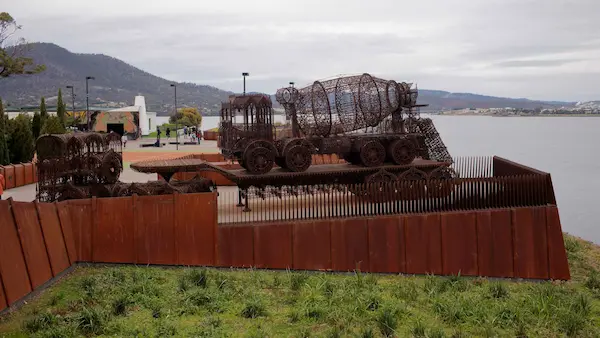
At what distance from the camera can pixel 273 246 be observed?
1792 centimetres

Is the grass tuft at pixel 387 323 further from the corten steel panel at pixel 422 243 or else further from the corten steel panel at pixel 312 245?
the corten steel panel at pixel 422 243

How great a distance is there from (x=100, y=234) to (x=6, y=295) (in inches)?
184

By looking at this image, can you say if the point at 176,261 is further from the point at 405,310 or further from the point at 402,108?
the point at 402,108

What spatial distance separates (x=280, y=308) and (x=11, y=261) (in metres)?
5.68

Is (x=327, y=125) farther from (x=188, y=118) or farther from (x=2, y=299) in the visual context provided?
(x=188, y=118)

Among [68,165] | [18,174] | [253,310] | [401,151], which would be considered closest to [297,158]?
[401,151]

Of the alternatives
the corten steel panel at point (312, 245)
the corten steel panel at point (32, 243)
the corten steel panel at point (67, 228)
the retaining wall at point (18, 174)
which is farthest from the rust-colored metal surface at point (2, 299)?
the retaining wall at point (18, 174)

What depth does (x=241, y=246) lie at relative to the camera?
1772 cm

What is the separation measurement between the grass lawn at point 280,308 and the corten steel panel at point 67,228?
0.48m

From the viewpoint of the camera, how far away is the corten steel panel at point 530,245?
19203 mm

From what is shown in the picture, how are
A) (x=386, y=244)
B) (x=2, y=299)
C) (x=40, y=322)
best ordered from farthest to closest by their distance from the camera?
(x=386, y=244) < (x=2, y=299) < (x=40, y=322)

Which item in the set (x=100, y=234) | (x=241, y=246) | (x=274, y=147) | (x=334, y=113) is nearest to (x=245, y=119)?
(x=274, y=147)

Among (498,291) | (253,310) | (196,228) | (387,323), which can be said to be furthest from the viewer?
(196,228)

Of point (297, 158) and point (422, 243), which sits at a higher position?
point (297, 158)
